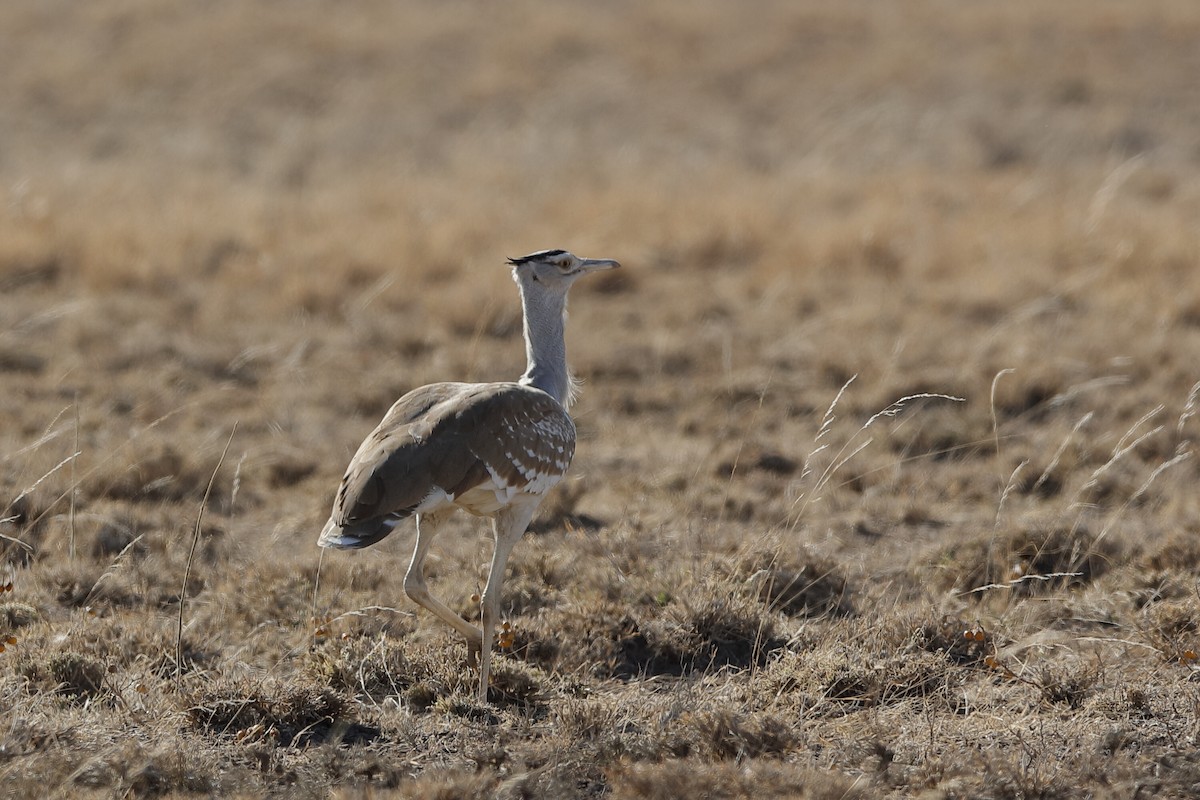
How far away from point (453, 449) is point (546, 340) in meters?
0.85

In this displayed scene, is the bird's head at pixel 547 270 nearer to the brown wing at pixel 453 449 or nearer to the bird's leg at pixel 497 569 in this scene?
the brown wing at pixel 453 449

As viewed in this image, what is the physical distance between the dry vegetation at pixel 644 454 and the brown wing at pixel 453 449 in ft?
2.06

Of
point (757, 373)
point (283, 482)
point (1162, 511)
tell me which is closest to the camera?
point (1162, 511)

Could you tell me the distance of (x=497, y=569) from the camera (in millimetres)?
4324

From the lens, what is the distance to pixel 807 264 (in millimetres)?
10047

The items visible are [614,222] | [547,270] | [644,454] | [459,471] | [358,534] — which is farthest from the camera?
[614,222]

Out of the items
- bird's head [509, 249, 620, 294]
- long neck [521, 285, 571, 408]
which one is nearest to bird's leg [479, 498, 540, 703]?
long neck [521, 285, 571, 408]

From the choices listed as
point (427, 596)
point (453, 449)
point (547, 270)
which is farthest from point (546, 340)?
point (427, 596)

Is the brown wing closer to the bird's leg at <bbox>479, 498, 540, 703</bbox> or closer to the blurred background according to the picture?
the bird's leg at <bbox>479, 498, 540, 703</bbox>

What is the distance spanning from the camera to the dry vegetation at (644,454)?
3.99m

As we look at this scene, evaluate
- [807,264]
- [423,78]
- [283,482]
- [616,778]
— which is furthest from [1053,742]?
[423,78]

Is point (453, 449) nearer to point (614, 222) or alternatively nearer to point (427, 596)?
point (427, 596)

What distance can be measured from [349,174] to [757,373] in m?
7.00

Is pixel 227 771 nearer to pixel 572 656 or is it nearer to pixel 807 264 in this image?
pixel 572 656
